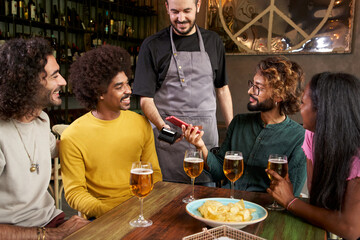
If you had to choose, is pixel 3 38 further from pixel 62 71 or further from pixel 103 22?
pixel 103 22

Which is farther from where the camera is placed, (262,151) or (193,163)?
(262,151)

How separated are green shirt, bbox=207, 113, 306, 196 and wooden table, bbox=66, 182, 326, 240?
415mm

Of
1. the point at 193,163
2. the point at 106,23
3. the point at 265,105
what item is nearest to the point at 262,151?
the point at 265,105

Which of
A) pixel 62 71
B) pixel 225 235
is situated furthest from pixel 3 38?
pixel 225 235

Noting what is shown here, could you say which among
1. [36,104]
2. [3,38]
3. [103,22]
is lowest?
[36,104]

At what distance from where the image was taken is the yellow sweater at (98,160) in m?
1.69

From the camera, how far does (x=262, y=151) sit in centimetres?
194

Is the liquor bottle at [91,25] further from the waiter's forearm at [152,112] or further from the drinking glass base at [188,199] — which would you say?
the drinking glass base at [188,199]

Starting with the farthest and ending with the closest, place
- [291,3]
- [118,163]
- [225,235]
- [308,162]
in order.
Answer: [291,3] → [118,163] → [308,162] → [225,235]

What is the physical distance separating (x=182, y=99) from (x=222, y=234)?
4.98ft

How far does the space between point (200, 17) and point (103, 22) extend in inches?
61.5

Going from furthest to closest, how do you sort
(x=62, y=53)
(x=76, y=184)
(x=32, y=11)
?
(x=62, y=53) < (x=32, y=11) < (x=76, y=184)

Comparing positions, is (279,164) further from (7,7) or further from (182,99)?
(7,7)

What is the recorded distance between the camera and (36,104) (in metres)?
1.59
